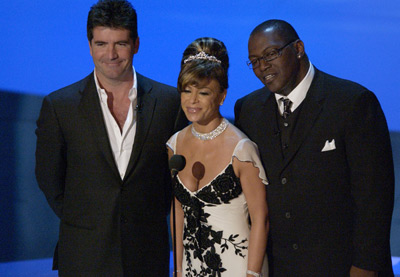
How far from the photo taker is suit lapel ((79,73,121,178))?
2428 millimetres

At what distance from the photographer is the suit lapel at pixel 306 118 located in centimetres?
215

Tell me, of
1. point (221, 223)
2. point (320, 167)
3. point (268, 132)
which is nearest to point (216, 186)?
point (221, 223)

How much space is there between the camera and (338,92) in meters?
2.16

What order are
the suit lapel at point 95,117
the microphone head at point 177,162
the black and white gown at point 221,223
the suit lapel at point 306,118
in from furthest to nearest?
1. the suit lapel at point 95,117
2. the black and white gown at point 221,223
3. the suit lapel at point 306,118
4. the microphone head at point 177,162

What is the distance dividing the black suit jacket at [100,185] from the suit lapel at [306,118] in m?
0.66

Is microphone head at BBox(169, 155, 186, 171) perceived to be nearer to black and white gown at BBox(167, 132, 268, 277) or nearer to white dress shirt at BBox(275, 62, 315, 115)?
black and white gown at BBox(167, 132, 268, 277)

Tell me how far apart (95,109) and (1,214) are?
2.51m

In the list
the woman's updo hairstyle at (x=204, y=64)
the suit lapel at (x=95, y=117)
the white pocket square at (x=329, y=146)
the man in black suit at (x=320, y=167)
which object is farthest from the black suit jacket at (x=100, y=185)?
the white pocket square at (x=329, y=146)

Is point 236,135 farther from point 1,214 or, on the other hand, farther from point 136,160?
point 1,214

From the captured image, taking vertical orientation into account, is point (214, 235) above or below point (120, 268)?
above

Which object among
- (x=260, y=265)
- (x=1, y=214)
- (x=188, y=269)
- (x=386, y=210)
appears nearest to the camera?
(x=386, y=210)

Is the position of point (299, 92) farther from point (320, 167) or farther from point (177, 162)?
point (177, 162)

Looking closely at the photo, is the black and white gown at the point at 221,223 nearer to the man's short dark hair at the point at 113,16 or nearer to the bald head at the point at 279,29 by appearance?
the bald head at the point at 279,29

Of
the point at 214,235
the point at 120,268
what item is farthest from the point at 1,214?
the point at 214,235
